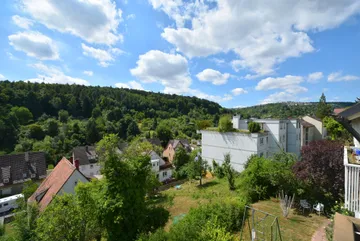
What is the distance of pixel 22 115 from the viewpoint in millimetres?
60312

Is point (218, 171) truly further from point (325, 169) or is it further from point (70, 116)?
point (70, 116)

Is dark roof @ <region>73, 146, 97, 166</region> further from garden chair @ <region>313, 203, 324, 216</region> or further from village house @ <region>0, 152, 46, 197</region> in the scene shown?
garden chair @ <region>313, 203, 324, 216</region>

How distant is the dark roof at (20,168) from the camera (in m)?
24.2

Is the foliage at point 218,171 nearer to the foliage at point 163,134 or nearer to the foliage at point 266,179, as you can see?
the foliage at point 266,179

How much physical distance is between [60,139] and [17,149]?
866cm

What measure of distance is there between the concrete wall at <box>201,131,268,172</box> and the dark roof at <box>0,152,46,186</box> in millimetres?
24715

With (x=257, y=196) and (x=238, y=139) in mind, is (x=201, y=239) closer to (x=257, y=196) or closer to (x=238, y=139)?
(x=257, y=196)

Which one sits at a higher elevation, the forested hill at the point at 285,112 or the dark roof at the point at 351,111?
the forested hill at the point at 285,112

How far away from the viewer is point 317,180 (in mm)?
10430

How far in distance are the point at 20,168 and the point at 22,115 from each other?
47.5m

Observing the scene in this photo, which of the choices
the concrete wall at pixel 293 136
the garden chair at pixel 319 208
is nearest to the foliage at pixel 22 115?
the concrete wall at pixel 293 136

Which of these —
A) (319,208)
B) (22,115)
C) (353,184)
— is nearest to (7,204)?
(319,208)

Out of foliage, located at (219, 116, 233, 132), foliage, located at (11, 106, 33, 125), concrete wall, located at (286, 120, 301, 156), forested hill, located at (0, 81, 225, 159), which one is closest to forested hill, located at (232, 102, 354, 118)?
forested hill, located at (0, 81, 225, 159)

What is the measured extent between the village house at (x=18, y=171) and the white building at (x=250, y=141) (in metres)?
24.8
